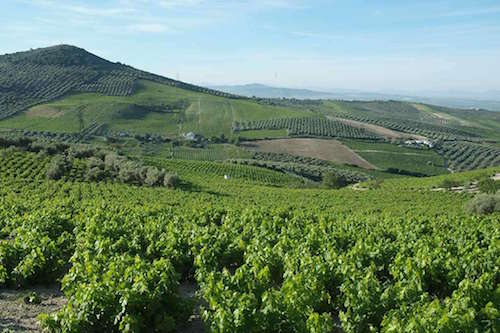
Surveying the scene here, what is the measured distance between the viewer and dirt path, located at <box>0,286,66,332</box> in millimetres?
11273

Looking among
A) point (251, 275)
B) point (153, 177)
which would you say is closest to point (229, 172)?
point (153, 177)

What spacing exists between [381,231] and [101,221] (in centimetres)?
1288

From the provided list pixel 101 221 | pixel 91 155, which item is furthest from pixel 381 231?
pixel 91 155

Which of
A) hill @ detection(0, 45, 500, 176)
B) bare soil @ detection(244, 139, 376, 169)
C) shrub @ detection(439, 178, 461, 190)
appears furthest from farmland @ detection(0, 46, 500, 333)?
bare soil @ detection(244, 139, 376, 169)

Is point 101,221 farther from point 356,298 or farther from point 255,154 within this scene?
point 255,154

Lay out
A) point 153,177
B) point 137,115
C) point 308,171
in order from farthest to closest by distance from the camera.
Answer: point 137,115 → point 308,171 → point 153,177

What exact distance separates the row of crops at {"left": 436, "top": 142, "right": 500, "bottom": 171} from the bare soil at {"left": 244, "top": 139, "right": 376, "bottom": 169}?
2661cm

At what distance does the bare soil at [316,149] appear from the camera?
386 feet

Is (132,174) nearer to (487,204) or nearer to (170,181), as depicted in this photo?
(170,181)

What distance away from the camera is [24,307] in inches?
489

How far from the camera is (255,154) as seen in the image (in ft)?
391

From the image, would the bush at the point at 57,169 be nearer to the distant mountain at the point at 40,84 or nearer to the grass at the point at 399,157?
the grass at the point at 399,157

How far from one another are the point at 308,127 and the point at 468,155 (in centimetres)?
5203

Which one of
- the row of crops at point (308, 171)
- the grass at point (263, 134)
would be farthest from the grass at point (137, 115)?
the row of crops at point (308, 171)
